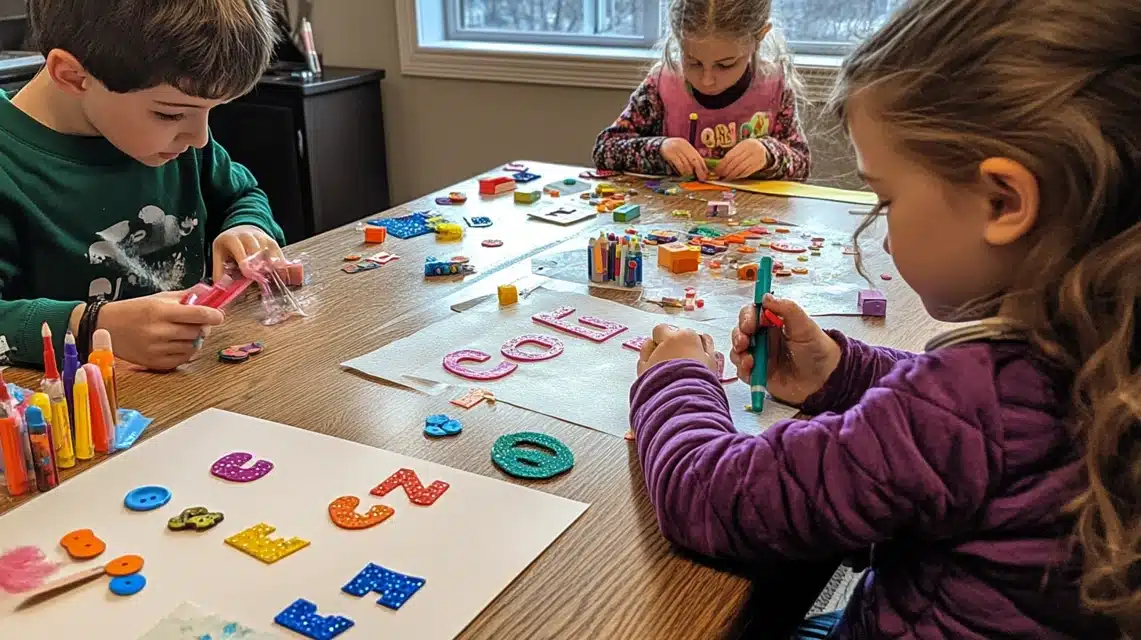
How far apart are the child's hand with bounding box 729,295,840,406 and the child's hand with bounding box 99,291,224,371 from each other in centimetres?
55

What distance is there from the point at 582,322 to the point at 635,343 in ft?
0.28

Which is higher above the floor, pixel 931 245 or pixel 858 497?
pixel 931 245

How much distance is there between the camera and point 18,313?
0.99m

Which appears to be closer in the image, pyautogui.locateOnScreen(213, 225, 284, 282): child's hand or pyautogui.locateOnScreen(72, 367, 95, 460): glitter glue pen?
pyautogui.locateOnScreen(72, 367, 95, 460): glitter glue pen

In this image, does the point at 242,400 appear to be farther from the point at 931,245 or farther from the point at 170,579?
the point at 931,245

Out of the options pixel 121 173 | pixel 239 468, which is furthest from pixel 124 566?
pixel 121 173

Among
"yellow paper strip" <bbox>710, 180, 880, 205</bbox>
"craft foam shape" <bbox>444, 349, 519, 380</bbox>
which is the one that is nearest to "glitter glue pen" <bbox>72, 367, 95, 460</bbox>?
"craft foam shape" <bbox>444, 349, 519, 380</bbox>

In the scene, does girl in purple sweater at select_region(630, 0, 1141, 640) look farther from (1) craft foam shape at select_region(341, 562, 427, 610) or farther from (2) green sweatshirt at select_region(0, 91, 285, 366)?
(2) green sweatshirt at select_region(0, 91, 285, 366)

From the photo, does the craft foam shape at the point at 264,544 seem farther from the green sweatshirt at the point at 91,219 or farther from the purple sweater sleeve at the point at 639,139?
the purple sweater sleeve at the point at 639,139

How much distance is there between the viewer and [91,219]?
125 cm

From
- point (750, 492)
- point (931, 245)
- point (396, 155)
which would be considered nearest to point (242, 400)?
point (750, 492)

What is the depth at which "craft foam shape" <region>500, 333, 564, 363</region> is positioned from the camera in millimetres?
997

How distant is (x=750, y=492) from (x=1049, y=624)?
21 centimetres

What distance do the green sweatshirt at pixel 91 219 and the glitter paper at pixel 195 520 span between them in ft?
1.70
